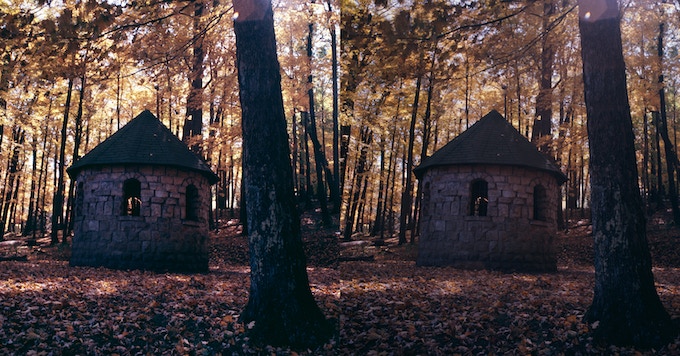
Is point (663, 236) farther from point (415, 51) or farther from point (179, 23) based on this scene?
point (179, 23)

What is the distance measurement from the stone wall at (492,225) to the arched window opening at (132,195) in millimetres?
8313

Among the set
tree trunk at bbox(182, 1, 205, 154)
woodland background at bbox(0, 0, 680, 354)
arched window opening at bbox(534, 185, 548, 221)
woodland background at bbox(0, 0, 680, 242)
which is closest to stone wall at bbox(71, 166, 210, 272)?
woodland background at bbox(0, 0, 680, 354)

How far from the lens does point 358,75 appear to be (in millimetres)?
8578

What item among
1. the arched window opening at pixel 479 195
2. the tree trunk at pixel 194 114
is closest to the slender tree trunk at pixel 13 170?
the tree trunk at pixel 194 114

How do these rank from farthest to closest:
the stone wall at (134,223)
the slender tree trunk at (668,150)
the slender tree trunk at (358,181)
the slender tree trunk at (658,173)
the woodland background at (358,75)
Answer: the slender tree trunk at (658,173) < the slender tree trunk at (358,181) < the stone wall at (134,223) < the slender tree trunk at (668,150) < the woodland background at (358,75)

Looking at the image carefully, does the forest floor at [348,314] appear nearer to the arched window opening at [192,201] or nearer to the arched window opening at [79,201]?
the arched window opening at [79,201]

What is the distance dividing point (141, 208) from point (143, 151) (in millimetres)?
1583

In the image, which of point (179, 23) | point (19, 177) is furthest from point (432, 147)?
point (19, 177)

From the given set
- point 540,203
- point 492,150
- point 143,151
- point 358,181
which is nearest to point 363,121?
point 492,150

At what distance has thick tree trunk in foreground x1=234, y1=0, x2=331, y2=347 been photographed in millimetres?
6348

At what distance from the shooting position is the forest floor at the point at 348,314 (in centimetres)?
589

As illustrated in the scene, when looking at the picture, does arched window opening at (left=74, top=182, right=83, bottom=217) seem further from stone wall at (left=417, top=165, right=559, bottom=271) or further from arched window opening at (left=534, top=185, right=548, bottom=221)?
arched window opening at (left=534, top=185, right=548, bottom=221)

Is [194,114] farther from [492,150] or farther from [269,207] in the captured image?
[269,207]

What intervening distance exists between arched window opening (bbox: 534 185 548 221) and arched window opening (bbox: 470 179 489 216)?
4.07 feet
